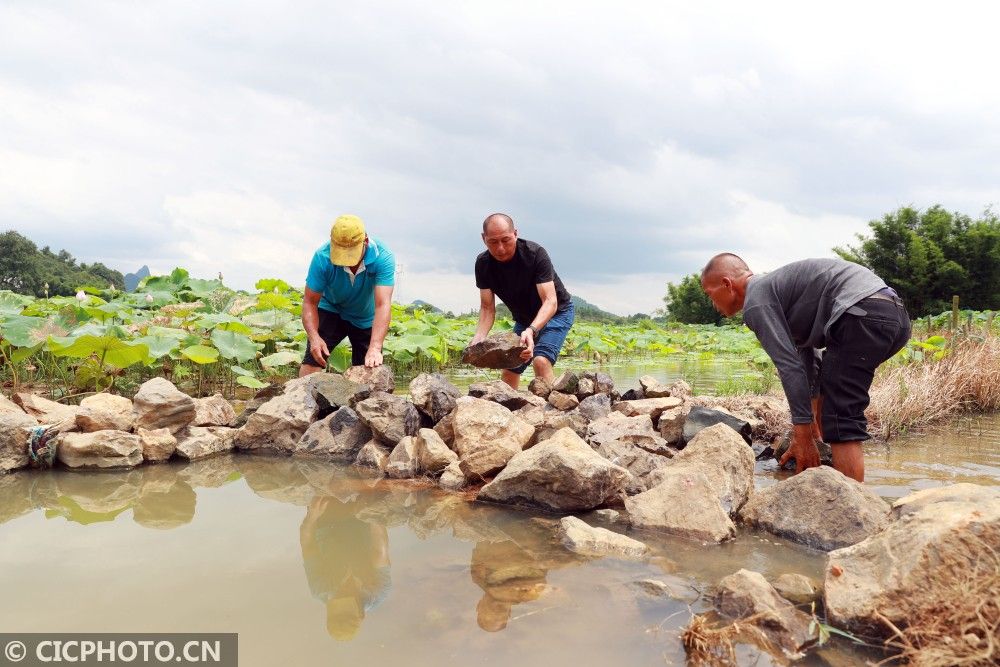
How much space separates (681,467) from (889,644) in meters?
1.15

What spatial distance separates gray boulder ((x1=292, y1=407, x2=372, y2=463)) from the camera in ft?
12.4

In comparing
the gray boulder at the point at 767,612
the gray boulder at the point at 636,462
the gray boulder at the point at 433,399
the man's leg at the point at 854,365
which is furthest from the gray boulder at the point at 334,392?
the gray boulder at the point at 767,612

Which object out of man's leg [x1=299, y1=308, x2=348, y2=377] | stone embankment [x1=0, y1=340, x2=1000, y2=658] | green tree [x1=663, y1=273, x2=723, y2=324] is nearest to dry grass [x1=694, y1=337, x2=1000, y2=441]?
stone embankment [x1=0, y1=340, x2=1000, y2=658]

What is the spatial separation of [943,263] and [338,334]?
2123 cm

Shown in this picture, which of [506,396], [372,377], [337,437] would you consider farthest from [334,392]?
[506,396]

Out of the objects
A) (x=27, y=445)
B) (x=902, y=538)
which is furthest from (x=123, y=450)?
(x=902, y=538)

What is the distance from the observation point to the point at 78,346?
4.20 m

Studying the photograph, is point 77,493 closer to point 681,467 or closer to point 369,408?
point 369,408

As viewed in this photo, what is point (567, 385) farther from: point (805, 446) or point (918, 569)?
point (918, 569)

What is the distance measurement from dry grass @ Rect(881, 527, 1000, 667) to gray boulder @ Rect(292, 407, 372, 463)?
2927 millimetres

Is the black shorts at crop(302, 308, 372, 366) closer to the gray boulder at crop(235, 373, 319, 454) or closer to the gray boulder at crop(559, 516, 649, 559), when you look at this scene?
the gray boulder at crop(235, 373, 319, 454)

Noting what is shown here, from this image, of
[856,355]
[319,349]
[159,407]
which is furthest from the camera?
[319,349]

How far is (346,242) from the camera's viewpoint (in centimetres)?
416

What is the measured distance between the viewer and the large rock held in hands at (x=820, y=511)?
89.0 inches
